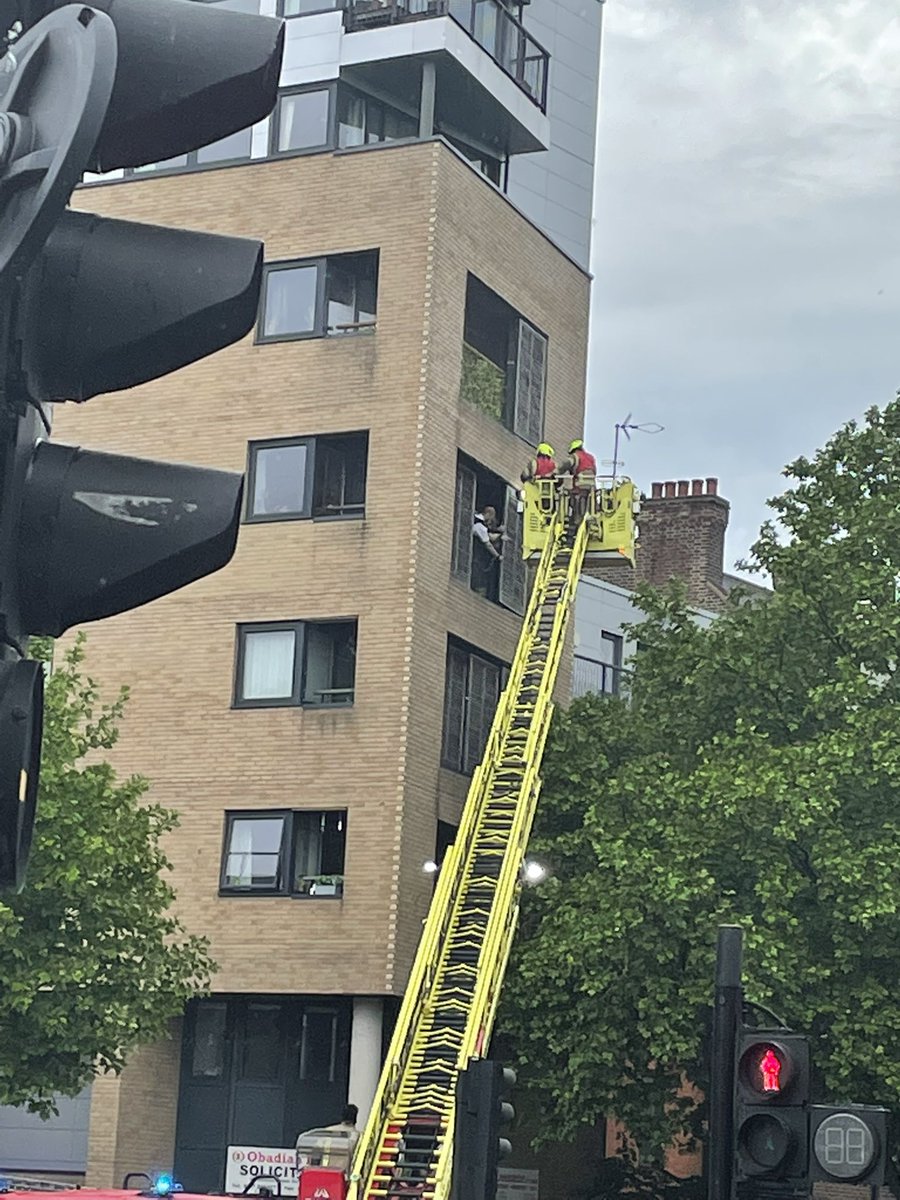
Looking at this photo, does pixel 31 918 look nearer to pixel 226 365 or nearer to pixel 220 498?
pixel 226 365

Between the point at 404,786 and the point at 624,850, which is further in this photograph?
the point at 404,786

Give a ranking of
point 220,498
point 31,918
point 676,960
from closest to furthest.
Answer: point 220,498, point 31,918, point 676,960

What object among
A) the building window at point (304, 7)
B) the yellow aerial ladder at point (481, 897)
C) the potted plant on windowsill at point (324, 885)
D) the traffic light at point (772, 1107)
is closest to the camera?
the traffic light at point (772, 1107)

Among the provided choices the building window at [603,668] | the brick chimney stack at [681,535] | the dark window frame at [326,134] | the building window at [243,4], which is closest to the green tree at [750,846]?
the dark window frame at [326,134]

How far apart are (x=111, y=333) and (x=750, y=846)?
25.6m

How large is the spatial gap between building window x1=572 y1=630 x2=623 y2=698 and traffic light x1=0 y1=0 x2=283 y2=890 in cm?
4335

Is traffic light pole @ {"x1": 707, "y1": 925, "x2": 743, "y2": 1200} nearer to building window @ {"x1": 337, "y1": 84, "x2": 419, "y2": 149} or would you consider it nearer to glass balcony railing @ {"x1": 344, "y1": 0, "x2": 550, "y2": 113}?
building window @ {"x1": 337, "y1": 84, "x2": 419, "y2": 149}

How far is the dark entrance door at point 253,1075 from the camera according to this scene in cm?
3391

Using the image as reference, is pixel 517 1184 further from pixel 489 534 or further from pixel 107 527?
pixel 107 527

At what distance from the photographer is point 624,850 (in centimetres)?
2936

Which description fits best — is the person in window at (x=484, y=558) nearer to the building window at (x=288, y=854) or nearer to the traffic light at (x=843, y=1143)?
the building window at (x=288, y=854)

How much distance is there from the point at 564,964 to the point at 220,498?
26083 mm

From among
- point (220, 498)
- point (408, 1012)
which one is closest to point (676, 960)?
point (408, 1012)

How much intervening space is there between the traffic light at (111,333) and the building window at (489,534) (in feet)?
101
